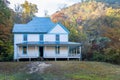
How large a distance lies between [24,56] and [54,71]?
12.9 metres

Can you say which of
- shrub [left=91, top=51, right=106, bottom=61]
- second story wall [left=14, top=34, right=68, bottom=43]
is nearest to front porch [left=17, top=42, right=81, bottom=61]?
second story wall [left=14, top=34, right=68, bottom=43]

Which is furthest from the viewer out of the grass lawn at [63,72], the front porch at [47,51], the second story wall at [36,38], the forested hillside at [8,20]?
the second story wall at [36,38]

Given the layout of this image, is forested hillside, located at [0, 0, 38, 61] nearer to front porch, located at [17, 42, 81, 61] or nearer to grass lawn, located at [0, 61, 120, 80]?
front porch, located at [17, 42, 81, 61]

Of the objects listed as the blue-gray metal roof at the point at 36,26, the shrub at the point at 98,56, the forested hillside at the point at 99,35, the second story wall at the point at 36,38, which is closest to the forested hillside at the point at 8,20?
the blue-gray metal roof at the point at 36,26

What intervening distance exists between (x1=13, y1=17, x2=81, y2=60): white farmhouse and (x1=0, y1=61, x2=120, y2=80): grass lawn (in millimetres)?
8621

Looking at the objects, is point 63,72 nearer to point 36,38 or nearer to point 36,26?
point 36,38

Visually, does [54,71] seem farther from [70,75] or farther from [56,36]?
[56,36]

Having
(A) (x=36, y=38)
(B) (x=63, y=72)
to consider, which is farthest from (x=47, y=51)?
(B) (x=63, y=72)

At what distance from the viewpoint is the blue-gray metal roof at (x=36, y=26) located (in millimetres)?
42500

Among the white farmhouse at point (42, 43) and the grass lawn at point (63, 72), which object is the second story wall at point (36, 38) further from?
the grass lawn at point (63, 72)

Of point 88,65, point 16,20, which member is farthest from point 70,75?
point 16,20

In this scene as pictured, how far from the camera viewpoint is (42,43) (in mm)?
41594

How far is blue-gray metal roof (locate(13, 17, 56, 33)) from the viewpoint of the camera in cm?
4250

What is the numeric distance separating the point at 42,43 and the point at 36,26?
3.80m
